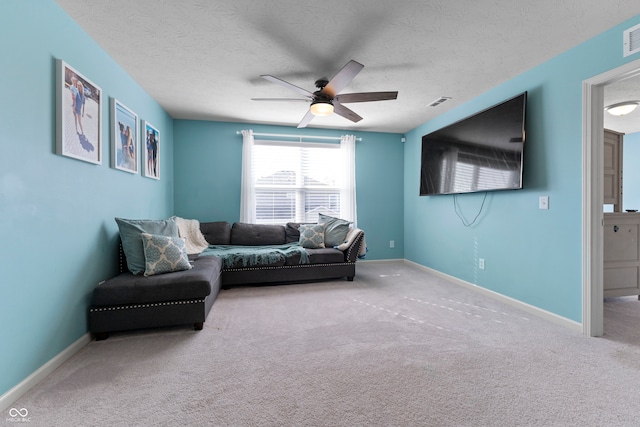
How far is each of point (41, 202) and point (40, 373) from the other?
104cm

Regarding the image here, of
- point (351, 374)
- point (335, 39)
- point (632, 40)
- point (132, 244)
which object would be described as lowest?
point (351, 374)

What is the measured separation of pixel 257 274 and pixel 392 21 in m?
3.04

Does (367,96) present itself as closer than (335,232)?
Yes

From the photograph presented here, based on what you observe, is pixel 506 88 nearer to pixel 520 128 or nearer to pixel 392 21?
pixel 520 128

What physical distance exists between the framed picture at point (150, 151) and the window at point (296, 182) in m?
1.29

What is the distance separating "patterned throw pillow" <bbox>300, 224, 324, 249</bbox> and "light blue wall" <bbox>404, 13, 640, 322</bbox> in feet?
6.52

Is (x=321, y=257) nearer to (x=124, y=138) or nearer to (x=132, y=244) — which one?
(x=132, y=244)

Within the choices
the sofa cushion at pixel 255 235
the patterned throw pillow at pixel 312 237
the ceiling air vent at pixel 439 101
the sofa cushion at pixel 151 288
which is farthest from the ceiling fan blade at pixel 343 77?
the sofa cushion at pixel 255 235

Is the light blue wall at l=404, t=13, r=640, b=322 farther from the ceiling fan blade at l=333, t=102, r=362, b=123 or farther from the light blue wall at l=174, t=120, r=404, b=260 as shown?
the light blue wall at l=174, t=120, r=404, b=260

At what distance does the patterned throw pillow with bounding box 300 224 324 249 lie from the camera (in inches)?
159

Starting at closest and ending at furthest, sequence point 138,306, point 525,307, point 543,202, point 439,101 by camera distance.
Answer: point 138,306
point 543,202
point 525,307
point 439,101

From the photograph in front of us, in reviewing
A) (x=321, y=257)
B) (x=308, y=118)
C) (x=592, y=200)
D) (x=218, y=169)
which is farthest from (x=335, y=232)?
(x=592, y=200)

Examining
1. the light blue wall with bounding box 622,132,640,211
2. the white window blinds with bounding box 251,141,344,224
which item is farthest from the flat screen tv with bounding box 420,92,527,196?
the light blue wall with bounding box 622,132,640,211

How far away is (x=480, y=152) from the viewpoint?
3219 mm
